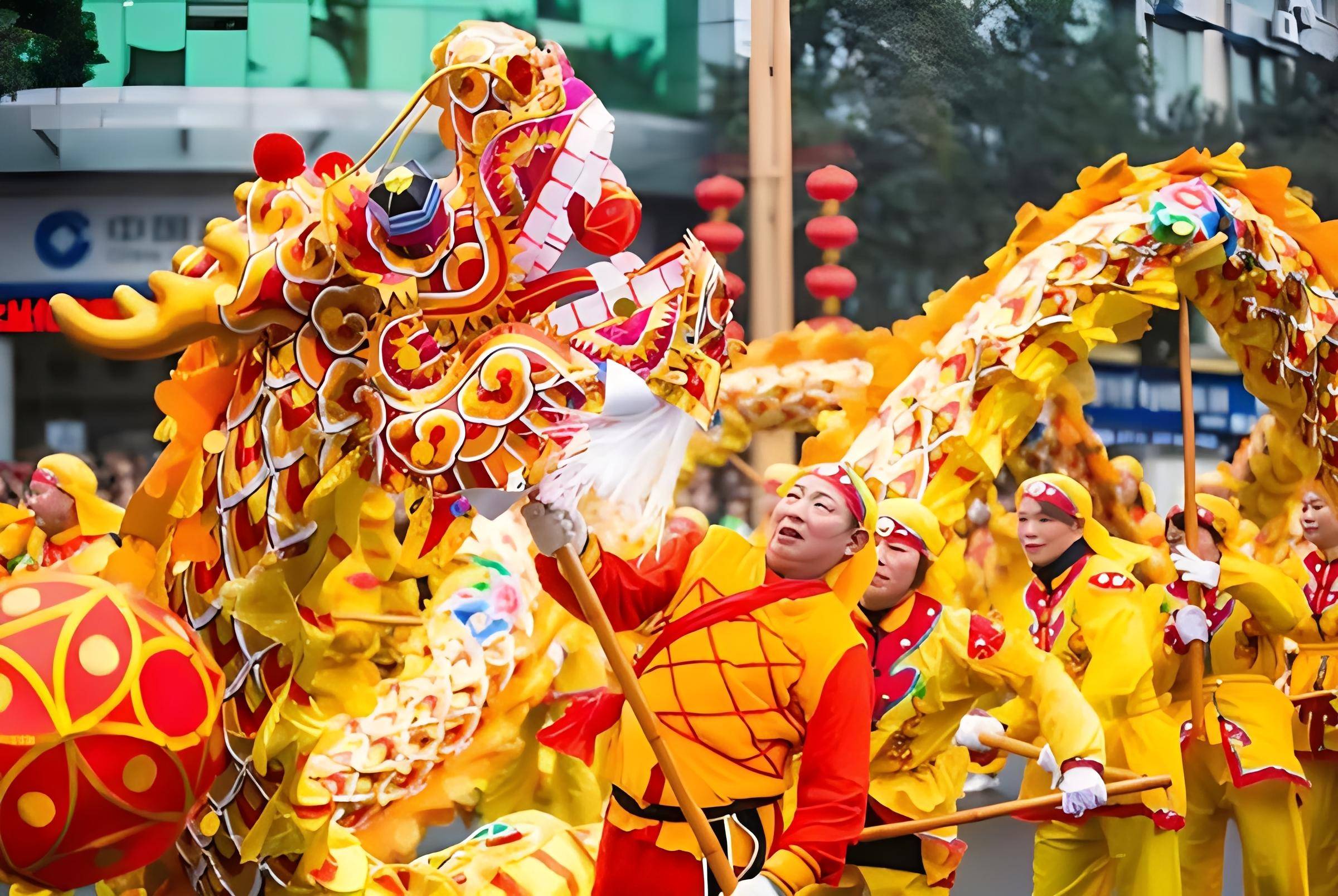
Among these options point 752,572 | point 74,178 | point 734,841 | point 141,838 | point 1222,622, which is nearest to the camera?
point 141,838

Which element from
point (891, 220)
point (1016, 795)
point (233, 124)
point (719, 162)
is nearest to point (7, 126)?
point (233, 124)

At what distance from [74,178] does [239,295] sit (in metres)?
6.48

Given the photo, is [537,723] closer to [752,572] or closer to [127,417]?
[752,572]

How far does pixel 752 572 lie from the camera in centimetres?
316

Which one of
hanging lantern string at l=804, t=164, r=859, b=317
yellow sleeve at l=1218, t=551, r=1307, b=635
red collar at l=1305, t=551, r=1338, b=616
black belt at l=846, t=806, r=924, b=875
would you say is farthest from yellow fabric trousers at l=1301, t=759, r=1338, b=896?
hanging lantern string at l=804, t=164, r=859, b=317

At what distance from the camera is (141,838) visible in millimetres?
2414

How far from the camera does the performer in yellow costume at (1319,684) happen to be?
17.6 feet

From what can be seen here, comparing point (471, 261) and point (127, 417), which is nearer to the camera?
point (471, 261)

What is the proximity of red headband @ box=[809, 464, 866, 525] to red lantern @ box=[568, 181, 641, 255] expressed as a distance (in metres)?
0.54

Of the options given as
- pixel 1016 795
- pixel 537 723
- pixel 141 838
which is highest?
pixel 141 838

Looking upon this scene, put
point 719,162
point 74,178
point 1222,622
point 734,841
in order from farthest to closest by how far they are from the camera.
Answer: point 74,178 < point 719,162 < point 1222,622 < point 734,841

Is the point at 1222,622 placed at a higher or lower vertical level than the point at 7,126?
lower

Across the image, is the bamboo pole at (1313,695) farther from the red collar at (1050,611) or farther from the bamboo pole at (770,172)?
the bamboo pole at (770,172)

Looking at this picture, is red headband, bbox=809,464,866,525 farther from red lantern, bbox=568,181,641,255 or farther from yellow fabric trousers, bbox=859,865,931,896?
yellow fabric trousers, bbox=859,865,931,896
